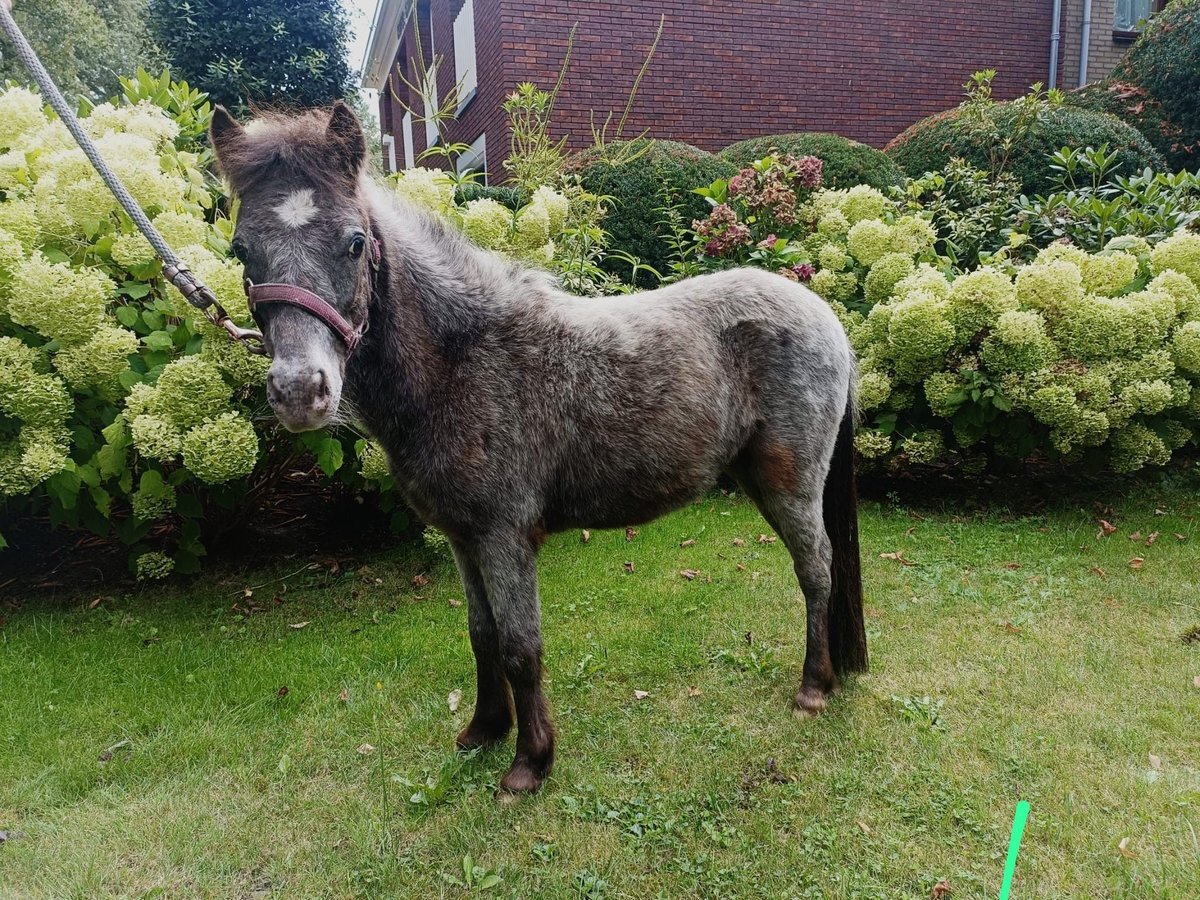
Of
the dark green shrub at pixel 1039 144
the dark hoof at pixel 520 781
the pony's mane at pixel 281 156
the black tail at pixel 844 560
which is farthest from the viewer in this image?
the dark green shrub at pixel 1039 144

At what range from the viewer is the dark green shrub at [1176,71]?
29.0ft

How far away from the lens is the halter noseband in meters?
1.77

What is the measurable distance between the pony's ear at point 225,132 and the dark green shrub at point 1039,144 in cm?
814

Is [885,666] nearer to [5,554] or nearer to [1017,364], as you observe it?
[1017,364]

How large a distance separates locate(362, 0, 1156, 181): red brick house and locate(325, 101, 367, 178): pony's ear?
8847mm

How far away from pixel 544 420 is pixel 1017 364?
11.9 feet

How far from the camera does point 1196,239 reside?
4.84 meters

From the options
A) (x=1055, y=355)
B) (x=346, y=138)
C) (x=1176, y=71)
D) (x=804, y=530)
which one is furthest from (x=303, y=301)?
(x=1176, y=71)

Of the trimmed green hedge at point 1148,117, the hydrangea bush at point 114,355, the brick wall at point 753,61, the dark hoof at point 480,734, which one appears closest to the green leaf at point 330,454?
the hydrangea bush at point 114,355

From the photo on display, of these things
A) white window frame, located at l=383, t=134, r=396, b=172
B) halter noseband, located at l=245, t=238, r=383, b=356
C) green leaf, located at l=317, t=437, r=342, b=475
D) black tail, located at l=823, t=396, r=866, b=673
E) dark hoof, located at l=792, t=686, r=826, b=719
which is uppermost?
white window frame, located at l=383, t=134, r=396, b=172

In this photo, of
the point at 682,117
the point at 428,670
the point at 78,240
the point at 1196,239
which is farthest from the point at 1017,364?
the point at 682,117

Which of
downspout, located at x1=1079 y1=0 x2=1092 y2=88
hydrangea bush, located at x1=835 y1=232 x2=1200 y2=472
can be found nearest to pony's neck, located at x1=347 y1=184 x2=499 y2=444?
hydrangea bush, located at x1=835 y1=232 x2=1200 y2=472

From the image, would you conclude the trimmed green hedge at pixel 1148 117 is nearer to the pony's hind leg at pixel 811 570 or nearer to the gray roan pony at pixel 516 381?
the gray roan pony at pixel 516 381

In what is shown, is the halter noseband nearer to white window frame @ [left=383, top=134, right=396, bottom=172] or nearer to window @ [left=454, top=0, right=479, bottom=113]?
window @ [left=454, top=0, right=479, bottom=113]
